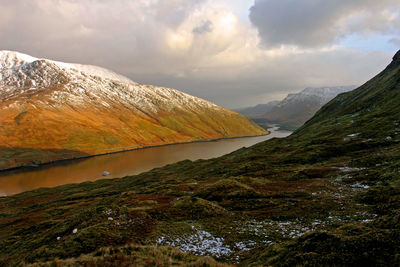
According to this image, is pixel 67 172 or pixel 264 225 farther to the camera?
pixel 67 172

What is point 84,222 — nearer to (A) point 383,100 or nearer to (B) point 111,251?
(B) point 111,251

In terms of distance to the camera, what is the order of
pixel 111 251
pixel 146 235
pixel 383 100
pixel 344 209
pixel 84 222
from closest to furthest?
pixel 111 251 < pixel 146 235 < pixel 344 209 < pixel 84 222 < pixel 383 100

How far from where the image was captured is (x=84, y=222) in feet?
83.9

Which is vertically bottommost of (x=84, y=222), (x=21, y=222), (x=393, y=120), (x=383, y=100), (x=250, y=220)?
(x=21, y=222)

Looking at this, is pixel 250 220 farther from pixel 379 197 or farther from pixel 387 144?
pixel 387 144

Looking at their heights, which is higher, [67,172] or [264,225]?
[67,172]

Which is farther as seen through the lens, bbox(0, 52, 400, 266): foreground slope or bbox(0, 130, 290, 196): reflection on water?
bbox(0, 130, 290, 196): reflection on water

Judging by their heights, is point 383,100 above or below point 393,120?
above

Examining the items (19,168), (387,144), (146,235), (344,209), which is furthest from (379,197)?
(19,168)

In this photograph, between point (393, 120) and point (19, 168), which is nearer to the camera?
point (393, 120)

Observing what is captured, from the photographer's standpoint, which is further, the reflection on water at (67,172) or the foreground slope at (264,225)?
the reflection on water at (67,172)

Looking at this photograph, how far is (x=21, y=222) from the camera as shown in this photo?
51.3 m

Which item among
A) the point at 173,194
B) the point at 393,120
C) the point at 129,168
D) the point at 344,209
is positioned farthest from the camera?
the point at 129,168

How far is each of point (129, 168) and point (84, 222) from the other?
428ft
